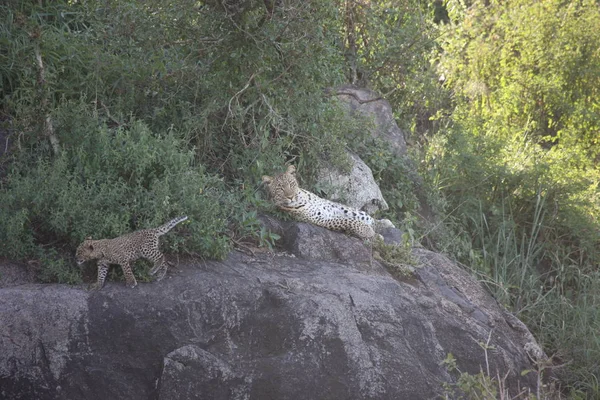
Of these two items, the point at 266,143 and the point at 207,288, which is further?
the point at 266,143

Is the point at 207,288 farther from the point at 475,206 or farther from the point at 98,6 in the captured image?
the point at 475,206

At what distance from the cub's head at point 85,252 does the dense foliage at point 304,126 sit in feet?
0.55

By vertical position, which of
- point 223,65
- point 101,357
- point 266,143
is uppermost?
point 223,65

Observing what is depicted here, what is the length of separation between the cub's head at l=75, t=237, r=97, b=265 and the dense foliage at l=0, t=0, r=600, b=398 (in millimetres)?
168

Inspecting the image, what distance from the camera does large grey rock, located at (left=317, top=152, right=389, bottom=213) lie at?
32.7 ft

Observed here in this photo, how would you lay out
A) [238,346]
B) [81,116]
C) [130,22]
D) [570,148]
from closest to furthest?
[238,346], [81,116], [130,22], [570,148]

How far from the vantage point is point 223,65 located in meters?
9.27

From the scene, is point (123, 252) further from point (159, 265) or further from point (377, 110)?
point (377, 110)

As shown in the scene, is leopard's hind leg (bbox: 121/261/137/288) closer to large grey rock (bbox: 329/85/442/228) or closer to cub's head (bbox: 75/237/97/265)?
cub's head (bbox: 75/237/97/265)

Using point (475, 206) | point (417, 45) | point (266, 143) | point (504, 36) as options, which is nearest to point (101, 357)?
point (266, 143)

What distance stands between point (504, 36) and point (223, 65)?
6927mm

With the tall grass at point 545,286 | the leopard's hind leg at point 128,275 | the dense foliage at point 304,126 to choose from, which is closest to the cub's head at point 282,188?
the dense foliage at point 304,126

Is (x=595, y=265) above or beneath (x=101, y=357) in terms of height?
beneath

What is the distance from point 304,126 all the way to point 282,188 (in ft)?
3.96
